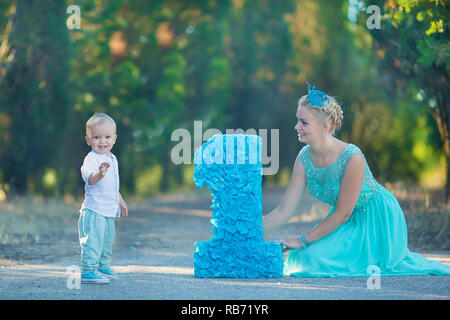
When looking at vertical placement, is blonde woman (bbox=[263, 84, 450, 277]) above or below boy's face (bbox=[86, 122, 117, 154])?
below

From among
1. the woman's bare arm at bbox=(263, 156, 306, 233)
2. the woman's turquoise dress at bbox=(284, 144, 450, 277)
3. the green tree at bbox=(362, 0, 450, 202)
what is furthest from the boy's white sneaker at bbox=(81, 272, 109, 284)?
the green tree at bbox=(362, 0, 450, 202)

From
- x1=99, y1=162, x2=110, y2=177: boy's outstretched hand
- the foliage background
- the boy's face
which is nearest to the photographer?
x1=99, y1=162, x2=110, y2=177: boy's outstretched hand

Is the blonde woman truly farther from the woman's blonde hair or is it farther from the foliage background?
the foliage background

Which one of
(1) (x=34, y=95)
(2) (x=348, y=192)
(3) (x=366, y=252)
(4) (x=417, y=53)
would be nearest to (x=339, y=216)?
(2) (x=348, y=192)

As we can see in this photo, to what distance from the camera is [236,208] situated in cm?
570

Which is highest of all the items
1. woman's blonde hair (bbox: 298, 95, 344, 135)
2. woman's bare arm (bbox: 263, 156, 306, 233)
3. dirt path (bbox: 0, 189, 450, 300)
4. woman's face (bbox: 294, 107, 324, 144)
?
woman's blonde hair (bbox: 298, 95, 344, 135)

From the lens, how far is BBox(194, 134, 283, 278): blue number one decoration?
18.6 ft

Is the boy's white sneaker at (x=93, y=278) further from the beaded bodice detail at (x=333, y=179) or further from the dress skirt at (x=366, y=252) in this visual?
the beaded bodice detail at (x=333, y=179)

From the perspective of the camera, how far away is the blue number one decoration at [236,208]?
5.67m

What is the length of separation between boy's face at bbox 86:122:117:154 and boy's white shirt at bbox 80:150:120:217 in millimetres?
68

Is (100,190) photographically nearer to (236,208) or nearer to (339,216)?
(236,208)

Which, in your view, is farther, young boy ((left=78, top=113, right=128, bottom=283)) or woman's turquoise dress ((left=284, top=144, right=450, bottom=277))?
woman's turquoise dress ((left=284, top=144, right=450, bottom=277))

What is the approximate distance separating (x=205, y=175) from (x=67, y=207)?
759cm

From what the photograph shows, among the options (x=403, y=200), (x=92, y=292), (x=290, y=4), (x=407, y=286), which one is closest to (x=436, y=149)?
(x=403, y=200)
